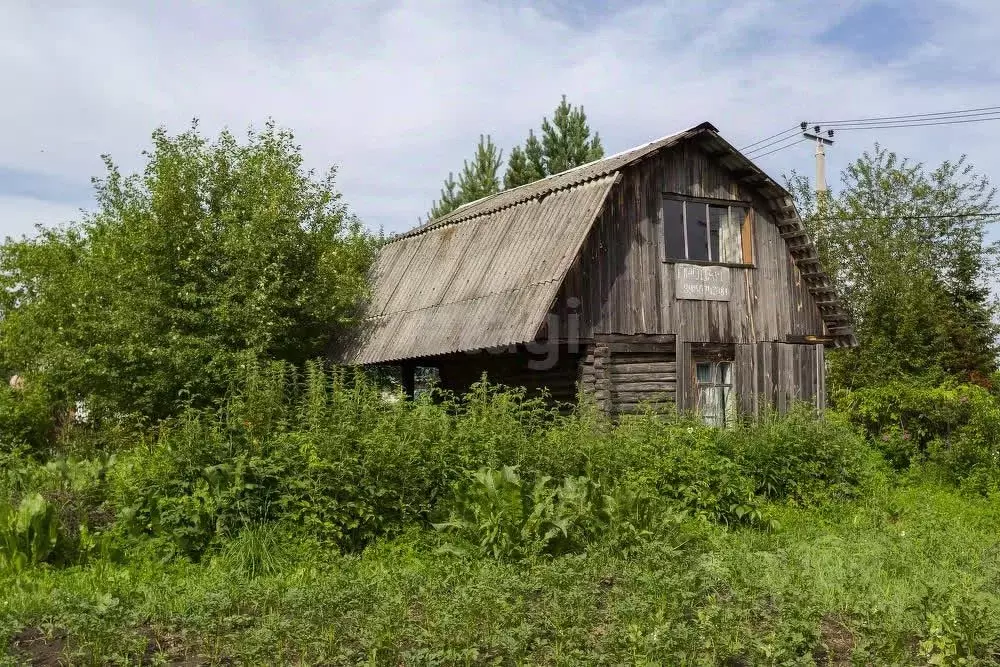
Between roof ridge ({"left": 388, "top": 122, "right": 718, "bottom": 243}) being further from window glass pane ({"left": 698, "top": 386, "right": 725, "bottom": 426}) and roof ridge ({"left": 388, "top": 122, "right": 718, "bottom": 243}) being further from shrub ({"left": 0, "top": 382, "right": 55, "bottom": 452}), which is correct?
shrub ({"left": 0, "top": 382, "right": 55, "bottom": 452})

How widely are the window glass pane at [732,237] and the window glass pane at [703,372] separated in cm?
183

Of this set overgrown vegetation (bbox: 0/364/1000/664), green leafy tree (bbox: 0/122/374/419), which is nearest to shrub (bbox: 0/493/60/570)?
overgrown vegetation (bbox: 0/364/1000/664)

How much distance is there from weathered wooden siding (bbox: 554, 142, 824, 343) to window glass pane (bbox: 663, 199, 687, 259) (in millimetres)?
149

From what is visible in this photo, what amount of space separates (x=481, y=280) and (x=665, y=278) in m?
3.06

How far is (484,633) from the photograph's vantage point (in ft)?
19.9

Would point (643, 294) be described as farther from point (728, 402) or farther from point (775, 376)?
point (775, 376)

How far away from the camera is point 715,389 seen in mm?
17219

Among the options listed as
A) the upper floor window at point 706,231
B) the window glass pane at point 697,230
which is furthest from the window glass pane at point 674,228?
the window glass pane at point 697,230

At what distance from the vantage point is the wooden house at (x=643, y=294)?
51.6 ft

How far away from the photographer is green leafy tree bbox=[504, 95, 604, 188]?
32.9 metres

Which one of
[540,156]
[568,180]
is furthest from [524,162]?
[568,180]

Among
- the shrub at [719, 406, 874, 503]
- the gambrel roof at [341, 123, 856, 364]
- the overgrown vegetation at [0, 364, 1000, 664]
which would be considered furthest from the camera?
the gambrel roof at [341, 123, 856, 364]

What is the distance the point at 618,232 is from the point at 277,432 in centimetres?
817

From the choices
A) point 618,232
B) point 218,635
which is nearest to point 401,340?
point 618,232
